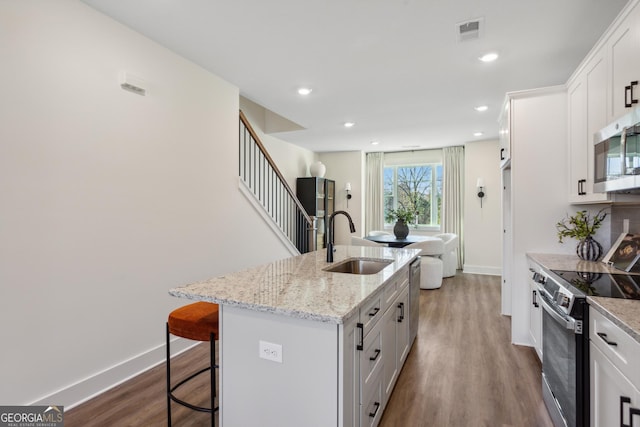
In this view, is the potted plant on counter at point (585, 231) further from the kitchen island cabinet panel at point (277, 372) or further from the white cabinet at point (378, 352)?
the kitchen island cabinet panel at point (277, 372)

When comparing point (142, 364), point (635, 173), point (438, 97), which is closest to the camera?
point (635, 173)

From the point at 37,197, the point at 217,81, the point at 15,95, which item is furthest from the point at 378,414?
the point at 217,81

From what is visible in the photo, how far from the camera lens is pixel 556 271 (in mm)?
2258

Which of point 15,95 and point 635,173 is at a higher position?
point 15,95

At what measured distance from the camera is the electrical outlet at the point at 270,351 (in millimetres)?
1434

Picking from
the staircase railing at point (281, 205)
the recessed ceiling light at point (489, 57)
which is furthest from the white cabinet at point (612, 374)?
the staircase railing at point (281, 205)

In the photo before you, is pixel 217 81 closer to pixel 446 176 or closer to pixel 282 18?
pixel 282 18

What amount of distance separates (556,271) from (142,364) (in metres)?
3.20

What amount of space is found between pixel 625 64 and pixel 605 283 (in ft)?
4.11

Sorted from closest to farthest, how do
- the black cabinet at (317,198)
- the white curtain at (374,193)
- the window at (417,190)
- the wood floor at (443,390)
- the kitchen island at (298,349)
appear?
the kitchen island at (298,349)
the wood floor at (443,390)
the black cabinet at (317,198)
the window at (417,190)
the white curtain at (374,193)

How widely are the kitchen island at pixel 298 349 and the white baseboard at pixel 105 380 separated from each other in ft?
4.22

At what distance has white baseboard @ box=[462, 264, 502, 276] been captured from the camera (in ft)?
20.7

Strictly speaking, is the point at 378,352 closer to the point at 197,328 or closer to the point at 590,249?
the point at 197,328

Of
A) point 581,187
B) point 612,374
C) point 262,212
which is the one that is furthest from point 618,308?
point 262,212
